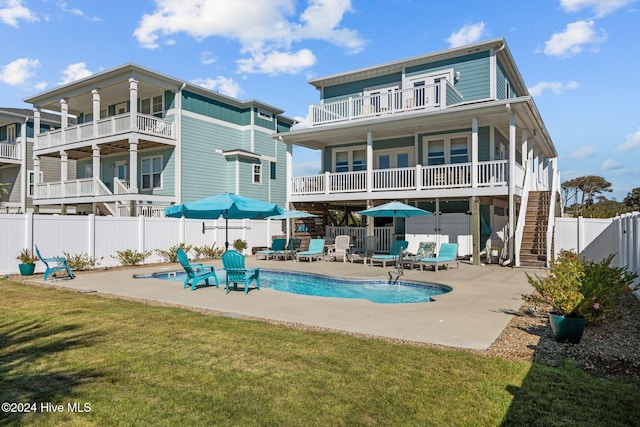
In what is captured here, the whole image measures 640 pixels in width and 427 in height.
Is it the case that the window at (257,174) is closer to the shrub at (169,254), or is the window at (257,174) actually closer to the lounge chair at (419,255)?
the shrub at (169,254)

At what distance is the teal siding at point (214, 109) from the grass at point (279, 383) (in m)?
18.9

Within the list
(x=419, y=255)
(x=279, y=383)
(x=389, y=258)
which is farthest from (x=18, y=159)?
(x=279, y=383)

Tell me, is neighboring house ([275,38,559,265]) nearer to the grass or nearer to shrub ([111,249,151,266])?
shrub ([111,249,151,266])

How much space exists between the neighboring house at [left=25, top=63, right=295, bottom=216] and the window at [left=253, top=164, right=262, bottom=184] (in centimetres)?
6

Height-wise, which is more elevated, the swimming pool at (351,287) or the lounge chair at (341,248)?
the lounge chair at (341,248)

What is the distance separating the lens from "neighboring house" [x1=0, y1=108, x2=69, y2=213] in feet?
93.2

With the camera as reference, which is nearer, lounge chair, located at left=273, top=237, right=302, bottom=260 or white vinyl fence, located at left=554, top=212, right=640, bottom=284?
white vinyl fence, located at left=554, top=212, right=640, bottom=284

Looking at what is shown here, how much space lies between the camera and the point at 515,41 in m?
19.5

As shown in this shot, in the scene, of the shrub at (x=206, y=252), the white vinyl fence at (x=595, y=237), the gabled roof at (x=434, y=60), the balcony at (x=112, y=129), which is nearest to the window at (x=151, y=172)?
the balcony at (x=112, y=129)

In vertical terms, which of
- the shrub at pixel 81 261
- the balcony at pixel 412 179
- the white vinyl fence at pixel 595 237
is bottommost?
the shrub at pixel 81 261

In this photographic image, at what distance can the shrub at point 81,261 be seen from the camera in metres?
14.1

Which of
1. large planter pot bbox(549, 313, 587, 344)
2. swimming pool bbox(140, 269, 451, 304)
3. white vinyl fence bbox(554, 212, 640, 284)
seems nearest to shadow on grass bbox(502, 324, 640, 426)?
large planter pot bbox(549, 313, 587, 344)

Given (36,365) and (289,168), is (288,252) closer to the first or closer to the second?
(289,168)

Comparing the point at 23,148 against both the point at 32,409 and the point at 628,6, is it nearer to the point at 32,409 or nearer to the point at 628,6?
the point at 32,409
